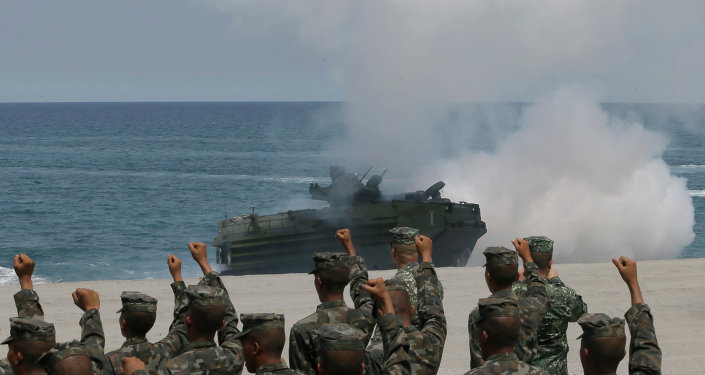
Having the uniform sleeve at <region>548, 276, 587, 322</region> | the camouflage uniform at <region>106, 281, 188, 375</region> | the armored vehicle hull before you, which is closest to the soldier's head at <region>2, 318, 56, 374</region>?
the camouflage uniform at <region>106, 281, 188, 375</region>

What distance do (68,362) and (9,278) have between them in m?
23.4

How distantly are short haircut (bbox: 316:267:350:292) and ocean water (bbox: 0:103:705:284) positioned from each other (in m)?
21.7

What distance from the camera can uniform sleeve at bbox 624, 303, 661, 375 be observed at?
4.87m

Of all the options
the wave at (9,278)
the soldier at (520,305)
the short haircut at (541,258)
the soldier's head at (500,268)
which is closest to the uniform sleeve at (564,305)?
→ the short haircut at (541,258)

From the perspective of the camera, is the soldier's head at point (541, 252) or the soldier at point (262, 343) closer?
the soldier at point (262, 343)

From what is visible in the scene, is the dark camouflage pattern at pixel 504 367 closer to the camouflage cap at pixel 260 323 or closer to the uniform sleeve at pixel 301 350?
the camouflage cap at pixel 260 323

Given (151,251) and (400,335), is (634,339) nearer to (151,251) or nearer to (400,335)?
(400,335)

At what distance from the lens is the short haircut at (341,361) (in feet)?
13.1

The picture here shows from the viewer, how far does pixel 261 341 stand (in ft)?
14.4

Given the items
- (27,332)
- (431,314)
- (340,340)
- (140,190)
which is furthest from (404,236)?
(140,190)

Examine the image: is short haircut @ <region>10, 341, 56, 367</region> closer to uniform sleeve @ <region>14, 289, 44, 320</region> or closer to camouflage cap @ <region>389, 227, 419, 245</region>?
uniform sleeve @ <region>14, 289, 44, 320</region>

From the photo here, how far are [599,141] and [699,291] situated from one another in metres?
22.0

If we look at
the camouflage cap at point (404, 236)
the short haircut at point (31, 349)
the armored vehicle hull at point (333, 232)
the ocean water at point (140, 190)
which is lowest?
the short haircut at point (31, 349)

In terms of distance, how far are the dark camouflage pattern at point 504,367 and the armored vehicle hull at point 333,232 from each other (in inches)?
633
